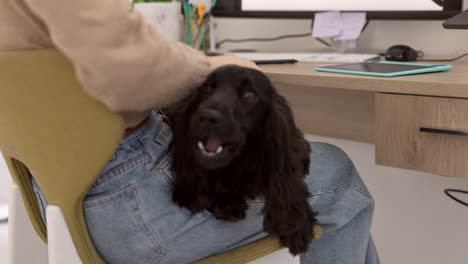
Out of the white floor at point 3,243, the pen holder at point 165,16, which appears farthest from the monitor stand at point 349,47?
the white floor at point 3,243

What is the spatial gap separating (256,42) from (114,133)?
1194mm

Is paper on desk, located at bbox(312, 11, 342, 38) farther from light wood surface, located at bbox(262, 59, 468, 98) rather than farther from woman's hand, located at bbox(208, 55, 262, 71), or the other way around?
woman's hand, located at bbox(208, 55, 262, 71)

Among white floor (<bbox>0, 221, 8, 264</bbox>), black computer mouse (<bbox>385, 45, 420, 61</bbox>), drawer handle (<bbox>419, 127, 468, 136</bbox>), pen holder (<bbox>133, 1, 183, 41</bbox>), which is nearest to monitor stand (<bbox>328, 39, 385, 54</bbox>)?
black computer mouse (<bbox>385, 45, 420, 61</bbox>)

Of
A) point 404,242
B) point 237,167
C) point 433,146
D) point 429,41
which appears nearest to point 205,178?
point 237,167

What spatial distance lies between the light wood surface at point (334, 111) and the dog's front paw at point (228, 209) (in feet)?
2.32

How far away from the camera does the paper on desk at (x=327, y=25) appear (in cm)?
153

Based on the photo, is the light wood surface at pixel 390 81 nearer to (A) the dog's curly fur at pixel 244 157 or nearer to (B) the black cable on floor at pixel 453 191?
(A) the dog's curly fur at pixel 244 157

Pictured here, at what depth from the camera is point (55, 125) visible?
29.5 inches

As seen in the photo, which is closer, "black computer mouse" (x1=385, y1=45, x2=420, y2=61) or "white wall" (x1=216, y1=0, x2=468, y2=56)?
"black computer mouse" (x1=385, y1=45, x2=420, y2=61)

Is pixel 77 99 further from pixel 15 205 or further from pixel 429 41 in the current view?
pixel 429 41

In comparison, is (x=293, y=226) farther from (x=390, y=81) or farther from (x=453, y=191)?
(x=453, y=191)

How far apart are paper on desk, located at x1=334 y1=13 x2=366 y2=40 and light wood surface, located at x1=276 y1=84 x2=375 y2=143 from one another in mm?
161

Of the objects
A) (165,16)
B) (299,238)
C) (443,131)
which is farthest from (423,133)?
(165,16)

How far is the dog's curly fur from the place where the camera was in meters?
0.78
